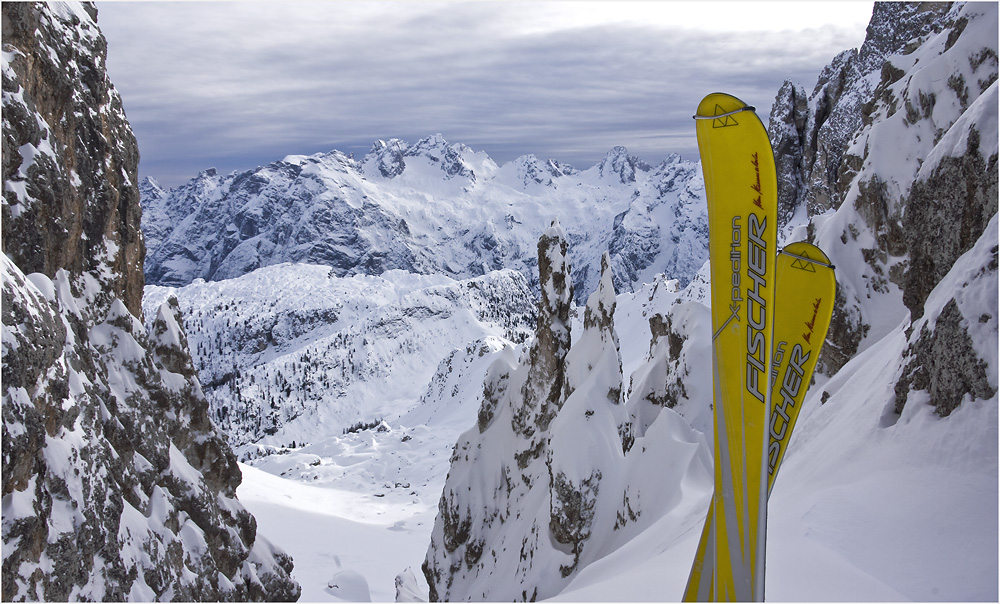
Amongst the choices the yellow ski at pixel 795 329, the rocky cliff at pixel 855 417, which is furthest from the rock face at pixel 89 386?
the yellow ski at pixel 795 329

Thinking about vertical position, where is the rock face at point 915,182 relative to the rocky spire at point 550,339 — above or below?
above

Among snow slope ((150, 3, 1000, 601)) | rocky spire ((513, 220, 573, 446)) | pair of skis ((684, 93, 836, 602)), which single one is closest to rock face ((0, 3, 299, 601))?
snow slope ((150, 3, 1000, 601))

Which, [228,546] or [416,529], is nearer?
[228,546]

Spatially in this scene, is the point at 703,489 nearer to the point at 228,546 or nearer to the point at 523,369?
the point at 523,369

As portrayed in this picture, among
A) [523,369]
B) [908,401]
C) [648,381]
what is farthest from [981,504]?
[523,369]

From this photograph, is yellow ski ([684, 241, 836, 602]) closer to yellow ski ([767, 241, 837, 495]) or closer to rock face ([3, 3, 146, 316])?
yellow ski ([767, 241, 837, 495])

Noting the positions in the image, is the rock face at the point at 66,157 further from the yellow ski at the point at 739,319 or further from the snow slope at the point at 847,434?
the yellow ski at the point at 739,319
